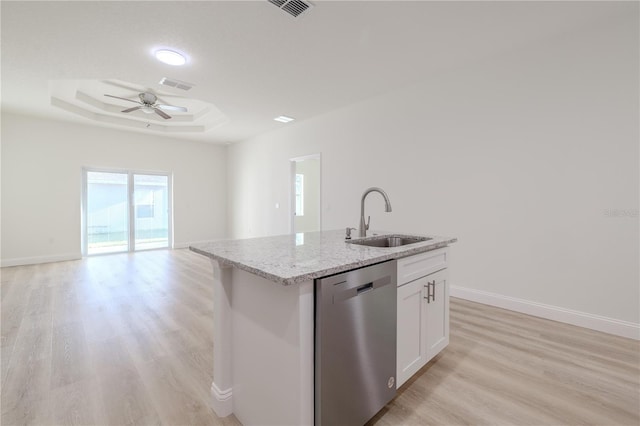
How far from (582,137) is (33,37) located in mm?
5280

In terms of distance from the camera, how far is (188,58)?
3113 millimetres

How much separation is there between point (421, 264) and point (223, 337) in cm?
125

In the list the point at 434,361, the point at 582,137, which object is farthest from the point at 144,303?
the point at 582,137

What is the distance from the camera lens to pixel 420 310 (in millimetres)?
1776

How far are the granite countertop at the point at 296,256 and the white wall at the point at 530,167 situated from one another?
1.62 metres

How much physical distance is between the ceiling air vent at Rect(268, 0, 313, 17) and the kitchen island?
1924 mm

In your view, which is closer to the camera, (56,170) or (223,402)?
(223,402)

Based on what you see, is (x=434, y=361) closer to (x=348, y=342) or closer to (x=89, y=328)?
(x=348, y=342)

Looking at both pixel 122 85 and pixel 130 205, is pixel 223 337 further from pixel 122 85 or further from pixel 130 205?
pixel 130 205

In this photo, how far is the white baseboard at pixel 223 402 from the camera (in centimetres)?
155

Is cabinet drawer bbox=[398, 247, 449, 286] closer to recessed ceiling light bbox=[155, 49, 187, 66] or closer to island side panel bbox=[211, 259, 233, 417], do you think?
island side panel bbox=[211, 259, 233, 417]

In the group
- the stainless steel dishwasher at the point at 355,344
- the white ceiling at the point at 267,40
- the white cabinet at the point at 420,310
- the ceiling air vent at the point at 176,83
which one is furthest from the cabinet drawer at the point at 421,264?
the ceiling air vent at the point at 176,83

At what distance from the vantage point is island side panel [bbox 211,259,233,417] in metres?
1.53

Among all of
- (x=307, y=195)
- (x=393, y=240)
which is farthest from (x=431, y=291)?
(x=307, y=195)
